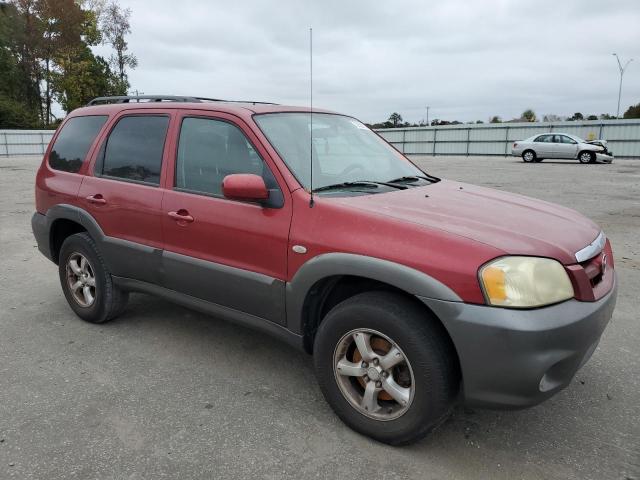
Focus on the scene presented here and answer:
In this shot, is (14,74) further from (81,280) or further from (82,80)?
(81,280)

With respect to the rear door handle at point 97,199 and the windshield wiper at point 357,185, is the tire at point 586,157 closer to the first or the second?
the windshield wiper at point 357,185

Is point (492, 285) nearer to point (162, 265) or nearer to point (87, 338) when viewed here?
point (162, 265)

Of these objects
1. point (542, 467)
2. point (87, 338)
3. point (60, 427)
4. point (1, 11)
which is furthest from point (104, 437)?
point (1, 11)

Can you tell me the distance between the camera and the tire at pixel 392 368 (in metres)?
2.38

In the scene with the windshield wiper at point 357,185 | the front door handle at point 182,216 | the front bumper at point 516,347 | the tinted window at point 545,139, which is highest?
the tinted window at point 545,139

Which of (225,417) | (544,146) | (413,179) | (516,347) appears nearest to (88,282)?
(225,417)

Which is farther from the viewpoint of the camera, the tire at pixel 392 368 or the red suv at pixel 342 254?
the tire at pixel 392 368

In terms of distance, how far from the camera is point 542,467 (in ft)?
8.10

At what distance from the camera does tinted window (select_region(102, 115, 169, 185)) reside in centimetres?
368

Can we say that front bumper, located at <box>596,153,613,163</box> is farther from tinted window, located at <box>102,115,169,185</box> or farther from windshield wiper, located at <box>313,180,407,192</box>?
tinted window, located at <box>102,115,169,185</box>

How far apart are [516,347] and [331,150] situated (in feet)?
6.05

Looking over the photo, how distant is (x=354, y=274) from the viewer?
257cm

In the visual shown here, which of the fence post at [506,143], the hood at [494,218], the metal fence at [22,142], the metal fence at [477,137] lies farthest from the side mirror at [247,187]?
the metal fence at [22,142]

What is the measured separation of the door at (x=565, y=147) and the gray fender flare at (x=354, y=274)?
26.2 m
